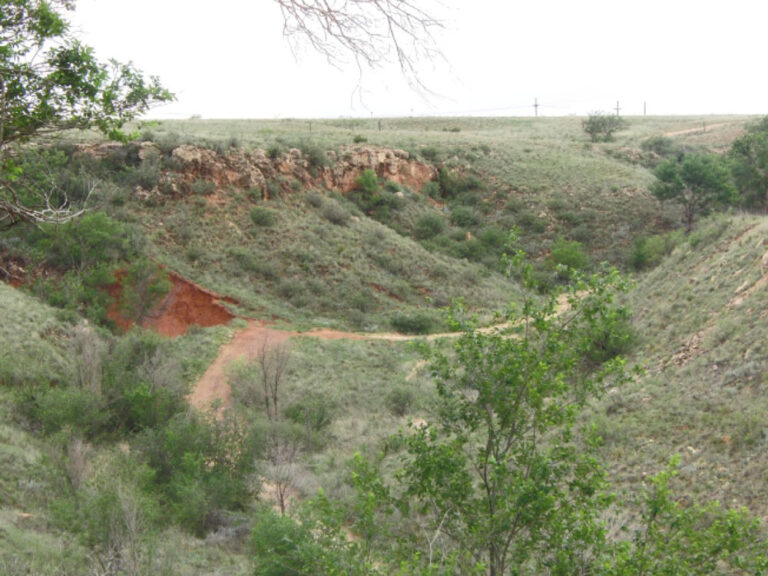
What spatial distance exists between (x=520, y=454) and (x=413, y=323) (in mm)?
20316

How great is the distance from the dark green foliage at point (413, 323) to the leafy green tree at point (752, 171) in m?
21.3

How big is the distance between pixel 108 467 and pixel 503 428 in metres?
8.88

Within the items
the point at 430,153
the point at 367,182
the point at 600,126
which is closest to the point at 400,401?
the point at 367,182

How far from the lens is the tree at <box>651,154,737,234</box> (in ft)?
116

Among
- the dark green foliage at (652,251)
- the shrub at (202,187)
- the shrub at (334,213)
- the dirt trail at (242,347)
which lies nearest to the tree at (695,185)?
the dark green foliage at (652,251)

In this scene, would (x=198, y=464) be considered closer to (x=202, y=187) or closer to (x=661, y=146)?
(x=202, y=187)

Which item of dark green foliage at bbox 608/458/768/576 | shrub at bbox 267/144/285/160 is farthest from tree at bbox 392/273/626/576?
shrub at bbox 267/144/285/160

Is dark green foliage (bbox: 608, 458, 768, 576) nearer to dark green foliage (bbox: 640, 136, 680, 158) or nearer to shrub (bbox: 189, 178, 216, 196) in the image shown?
shrub (bbox: 189, 178, 216, 196)

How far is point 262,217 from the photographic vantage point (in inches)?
1152

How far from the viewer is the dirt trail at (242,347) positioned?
711 inches

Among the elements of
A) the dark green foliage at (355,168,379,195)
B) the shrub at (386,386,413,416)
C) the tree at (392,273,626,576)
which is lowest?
the shrub at (386,386,413,416)

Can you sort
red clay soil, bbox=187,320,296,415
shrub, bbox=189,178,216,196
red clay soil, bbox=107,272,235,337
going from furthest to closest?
shrub, bbox=189,178,216,196 → red clay soil, bbox=107,272,235,337 → red clay soil, bbox=187,320,296,415

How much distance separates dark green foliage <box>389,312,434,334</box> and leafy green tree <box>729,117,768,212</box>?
21342 millimetres

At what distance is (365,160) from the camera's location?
1455 inches
